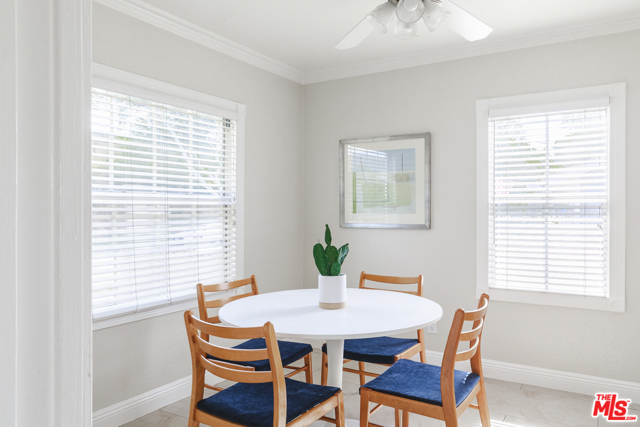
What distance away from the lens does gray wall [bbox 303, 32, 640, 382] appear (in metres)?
3.09

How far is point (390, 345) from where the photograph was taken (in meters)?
2.66

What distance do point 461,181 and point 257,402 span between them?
2456mm

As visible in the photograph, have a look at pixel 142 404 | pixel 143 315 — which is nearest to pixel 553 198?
pixel 143 315

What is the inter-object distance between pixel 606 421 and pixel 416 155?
2226mm

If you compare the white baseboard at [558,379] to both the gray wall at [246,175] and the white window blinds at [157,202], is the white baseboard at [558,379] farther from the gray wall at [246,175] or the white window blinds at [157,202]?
the white window blinds at [157,202]

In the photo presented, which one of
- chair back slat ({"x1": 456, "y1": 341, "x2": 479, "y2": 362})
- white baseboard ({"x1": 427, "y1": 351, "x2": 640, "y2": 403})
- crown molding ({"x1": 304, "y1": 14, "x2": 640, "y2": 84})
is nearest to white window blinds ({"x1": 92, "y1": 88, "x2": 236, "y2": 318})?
crown molding ({"x1": 304, "y1": 14, "x2": 640, "y2": 84})

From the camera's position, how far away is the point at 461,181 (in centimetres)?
361

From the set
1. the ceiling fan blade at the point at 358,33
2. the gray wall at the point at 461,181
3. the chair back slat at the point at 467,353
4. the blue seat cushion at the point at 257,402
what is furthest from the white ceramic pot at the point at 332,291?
the gray wall at the point at 461,181

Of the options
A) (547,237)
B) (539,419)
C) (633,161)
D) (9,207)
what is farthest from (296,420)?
(633,161)

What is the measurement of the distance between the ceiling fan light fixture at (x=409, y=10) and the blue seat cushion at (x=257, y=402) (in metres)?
1.79

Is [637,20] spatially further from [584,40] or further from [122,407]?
[122,407]

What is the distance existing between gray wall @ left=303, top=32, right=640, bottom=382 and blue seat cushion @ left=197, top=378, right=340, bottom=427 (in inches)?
79.9

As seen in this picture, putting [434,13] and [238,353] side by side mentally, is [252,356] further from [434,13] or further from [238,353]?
[434,13]

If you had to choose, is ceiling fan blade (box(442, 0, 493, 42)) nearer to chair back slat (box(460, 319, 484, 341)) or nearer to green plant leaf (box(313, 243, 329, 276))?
green plant leaf (box(313, 243, 329, 276))
